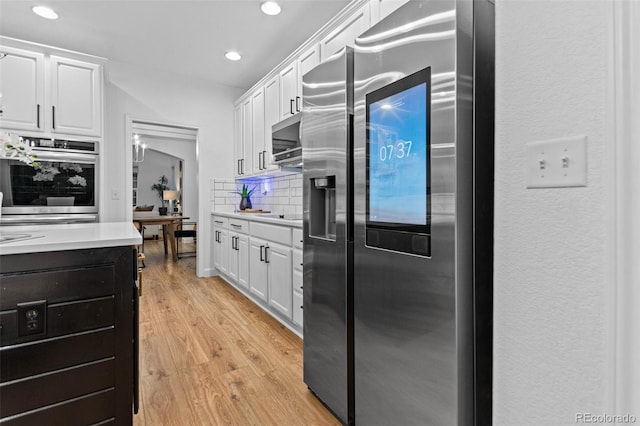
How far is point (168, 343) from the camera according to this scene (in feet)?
8.24

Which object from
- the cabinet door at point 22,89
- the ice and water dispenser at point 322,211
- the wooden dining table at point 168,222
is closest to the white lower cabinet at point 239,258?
the ice and water dispenser at point 322,211

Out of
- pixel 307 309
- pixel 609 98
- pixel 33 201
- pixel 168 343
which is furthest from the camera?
pixel 33 201

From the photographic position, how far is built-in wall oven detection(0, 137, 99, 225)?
121 inches

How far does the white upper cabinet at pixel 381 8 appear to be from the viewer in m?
2.06

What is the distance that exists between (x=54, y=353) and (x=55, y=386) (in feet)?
0.41

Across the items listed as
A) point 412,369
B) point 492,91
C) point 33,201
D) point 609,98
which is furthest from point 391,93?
point 33,201

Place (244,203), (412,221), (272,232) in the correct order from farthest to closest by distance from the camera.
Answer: (244,203), (272,232), (412,221)

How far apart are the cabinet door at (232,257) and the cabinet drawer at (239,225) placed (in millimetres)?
80

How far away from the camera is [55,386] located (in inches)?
49.5

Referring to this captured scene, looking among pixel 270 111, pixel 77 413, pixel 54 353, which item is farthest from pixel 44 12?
pixel 77 413

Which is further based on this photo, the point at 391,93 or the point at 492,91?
the point at 391,93

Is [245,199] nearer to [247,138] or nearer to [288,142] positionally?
[247,138]

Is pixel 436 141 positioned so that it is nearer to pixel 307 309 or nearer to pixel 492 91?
pixel 492 91

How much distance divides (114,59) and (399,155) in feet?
13.7
